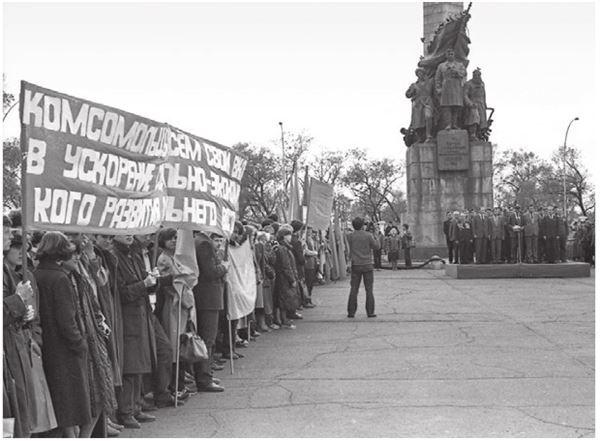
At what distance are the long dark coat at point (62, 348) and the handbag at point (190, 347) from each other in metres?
2.20

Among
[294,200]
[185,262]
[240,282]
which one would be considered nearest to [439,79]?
[294,200]

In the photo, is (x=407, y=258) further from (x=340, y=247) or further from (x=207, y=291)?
(x=207, y=291)

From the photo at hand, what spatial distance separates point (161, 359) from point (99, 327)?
4.36 ft

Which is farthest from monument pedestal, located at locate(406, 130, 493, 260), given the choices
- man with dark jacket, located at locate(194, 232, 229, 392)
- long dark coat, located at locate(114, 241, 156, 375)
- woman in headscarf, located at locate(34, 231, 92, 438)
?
woman in headscarf, located at locate(34, 231, 92, 438)

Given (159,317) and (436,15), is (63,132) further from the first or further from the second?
(436,15)

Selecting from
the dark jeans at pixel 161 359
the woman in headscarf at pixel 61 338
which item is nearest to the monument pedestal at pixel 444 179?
the dark jeans at pixel 161 359

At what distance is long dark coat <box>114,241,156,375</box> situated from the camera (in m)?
6.86

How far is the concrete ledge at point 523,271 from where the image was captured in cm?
2353

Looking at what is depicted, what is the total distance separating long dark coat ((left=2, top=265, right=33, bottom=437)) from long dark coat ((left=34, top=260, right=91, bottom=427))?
42 cm

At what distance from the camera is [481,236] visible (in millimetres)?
25281

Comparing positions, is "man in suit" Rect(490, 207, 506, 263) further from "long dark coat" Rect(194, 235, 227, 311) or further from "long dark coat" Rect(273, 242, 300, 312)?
"long dark coat" Rect(194, 235, 227, 311)

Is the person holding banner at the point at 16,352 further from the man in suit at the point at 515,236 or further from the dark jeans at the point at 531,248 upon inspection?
the dark jeans at the point at 531,248

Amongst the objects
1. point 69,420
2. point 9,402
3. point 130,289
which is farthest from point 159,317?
point 9,402

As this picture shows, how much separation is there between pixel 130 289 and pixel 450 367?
3954 millimetres
